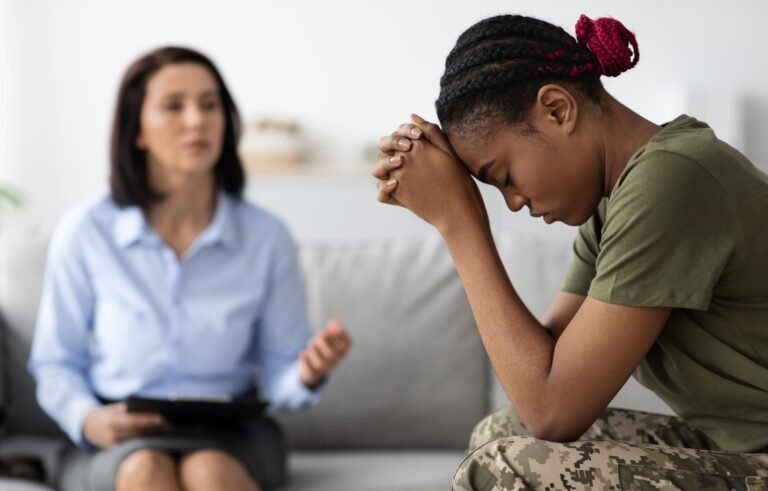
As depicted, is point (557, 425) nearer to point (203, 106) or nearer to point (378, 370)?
point (378, 370)

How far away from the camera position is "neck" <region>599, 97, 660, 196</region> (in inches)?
49.3

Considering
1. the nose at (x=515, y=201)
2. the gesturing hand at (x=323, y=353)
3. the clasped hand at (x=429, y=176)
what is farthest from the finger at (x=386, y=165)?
the gesturing hand at (x=323, y=353)

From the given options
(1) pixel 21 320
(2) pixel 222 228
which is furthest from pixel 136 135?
(1) pixel 21 320

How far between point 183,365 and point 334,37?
8.85 feet

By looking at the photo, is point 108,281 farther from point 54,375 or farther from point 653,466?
point 653,466

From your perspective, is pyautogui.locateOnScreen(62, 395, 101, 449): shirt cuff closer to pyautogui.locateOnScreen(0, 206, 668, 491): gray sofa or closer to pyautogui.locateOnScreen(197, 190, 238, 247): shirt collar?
pyautogui.locateOnScreen(0, 206, 668, 491): gray sofa

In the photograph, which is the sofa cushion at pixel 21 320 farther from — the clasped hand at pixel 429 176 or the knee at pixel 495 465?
the knee at pixel 495 465

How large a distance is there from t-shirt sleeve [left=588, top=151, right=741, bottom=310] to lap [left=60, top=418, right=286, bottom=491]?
974mm

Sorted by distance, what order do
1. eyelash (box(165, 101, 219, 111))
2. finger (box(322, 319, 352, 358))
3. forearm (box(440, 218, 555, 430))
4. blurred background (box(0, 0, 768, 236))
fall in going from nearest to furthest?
forearm (box(440, 218, 555, 430)) → finger (box(322, 319, 352, 358)) → eyelash (box(165, 101, 219, 111)) → blurred background (box(0, 0, 768, 236))

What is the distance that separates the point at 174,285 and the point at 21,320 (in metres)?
0.45

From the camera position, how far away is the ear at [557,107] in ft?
4.00

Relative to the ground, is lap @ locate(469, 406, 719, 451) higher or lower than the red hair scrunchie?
lower

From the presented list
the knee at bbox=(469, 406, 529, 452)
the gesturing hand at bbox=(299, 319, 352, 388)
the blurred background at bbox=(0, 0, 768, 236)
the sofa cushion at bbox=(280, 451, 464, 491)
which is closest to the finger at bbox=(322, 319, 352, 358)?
the gesturing hand at bbox=(299, 319, 352, 388)

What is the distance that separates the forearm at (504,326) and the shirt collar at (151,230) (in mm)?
916
